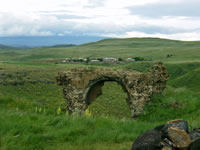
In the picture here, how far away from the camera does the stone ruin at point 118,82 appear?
54.6ft

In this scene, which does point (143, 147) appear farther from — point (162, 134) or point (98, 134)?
point (98, 134)

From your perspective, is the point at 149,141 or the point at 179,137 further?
the point at 179,137

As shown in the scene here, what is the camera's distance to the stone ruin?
54.6ft

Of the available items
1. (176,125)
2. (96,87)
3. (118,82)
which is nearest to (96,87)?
(96,87)

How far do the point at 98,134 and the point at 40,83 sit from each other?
1757 inches

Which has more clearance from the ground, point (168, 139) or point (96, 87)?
point (168, 139)

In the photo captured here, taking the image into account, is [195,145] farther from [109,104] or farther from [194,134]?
[109,104]

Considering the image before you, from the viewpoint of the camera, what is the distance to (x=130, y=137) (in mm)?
7883

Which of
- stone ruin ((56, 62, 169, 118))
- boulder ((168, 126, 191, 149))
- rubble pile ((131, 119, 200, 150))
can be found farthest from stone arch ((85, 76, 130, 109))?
boulder ((168, 126, 191, 149))

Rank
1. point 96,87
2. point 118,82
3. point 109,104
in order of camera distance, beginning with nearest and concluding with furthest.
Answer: point 118,82
point 96,87
point 109,104

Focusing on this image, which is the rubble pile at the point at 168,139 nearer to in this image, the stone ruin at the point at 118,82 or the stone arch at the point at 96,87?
the stone ruin at the point at 118,82

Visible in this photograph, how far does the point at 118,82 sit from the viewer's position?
58.7ft

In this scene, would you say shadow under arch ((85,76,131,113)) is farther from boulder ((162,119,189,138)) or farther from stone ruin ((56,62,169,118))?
boulder ((162,119,189,138))

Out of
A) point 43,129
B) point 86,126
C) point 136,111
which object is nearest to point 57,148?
point 43,129
